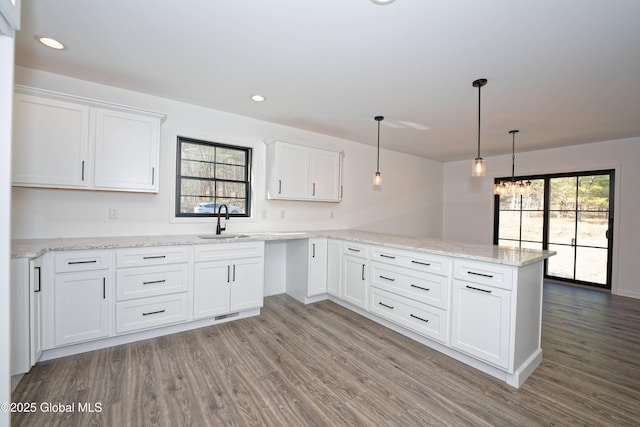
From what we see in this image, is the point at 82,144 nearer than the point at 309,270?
Yes

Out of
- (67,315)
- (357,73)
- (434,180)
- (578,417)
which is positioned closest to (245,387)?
(67,315)

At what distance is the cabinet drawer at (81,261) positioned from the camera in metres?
2.29

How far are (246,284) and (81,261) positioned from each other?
1489mm

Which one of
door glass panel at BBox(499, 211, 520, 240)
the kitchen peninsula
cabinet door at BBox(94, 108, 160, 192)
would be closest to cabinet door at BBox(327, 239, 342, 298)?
the kitchen peninsula

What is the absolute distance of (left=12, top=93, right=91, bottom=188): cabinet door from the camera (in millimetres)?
2336

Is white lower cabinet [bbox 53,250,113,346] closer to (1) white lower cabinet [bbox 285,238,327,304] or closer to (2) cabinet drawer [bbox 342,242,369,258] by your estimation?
(1) white lower cabinet [bbox 285,238,327,304]

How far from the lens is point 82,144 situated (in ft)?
8.41

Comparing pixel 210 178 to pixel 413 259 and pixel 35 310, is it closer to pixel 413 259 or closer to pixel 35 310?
pixel 35 310

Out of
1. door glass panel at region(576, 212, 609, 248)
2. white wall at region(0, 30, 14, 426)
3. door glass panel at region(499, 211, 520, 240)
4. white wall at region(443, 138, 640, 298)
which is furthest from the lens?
door glass panel at region(499, 211, 520, 240)

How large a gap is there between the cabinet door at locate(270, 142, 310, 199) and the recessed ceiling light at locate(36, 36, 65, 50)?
220 cm

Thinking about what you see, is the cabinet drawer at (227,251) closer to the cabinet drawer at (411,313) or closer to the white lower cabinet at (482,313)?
the cabinet drawer at (411,313)

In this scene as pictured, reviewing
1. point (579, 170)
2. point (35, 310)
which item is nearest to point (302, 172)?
point (35, 310)

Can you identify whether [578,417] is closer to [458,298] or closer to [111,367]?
[458,298]

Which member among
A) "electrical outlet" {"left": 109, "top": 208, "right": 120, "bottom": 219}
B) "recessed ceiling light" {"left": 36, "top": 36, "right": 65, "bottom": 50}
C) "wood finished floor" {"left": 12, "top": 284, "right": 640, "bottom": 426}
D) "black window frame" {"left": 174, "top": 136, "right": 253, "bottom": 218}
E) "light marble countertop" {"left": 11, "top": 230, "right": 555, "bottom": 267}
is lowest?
"wood finished floor" {"left": 12, "top": 284, "right": 640, "bottom": 426}
